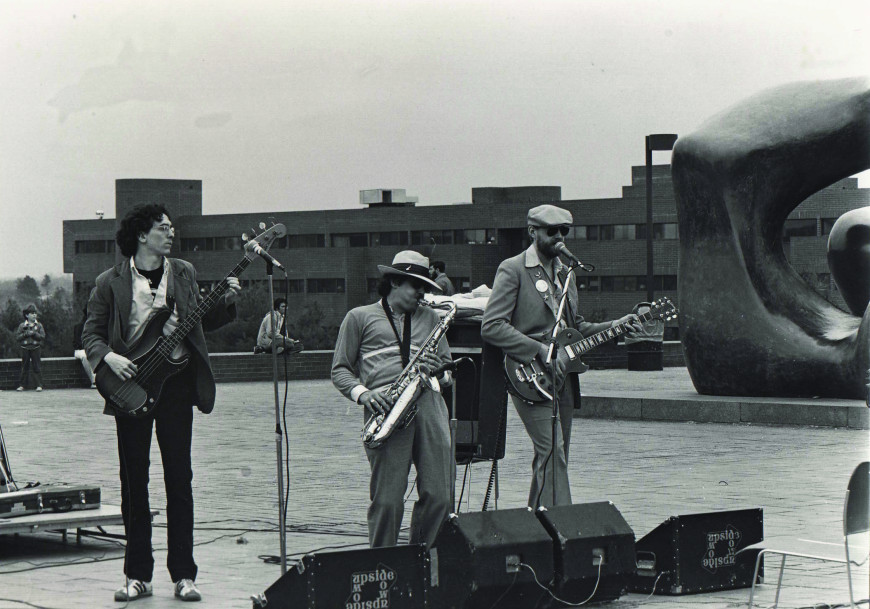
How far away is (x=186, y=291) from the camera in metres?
7.30

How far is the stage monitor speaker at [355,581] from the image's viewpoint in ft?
19.7

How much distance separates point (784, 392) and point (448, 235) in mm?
71935

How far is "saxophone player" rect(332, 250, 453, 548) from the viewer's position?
706 cm

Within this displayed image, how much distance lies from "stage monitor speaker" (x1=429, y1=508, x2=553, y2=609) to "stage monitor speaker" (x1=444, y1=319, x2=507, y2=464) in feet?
4.98

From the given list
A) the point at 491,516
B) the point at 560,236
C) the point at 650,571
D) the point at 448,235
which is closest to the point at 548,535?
the point at 491,516

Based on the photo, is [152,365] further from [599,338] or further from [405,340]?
[599,338]

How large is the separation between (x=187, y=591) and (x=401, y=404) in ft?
4.69

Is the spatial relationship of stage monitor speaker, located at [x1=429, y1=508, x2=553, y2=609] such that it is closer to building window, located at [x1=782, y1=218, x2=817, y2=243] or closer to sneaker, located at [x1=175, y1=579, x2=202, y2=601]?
sneaker, located at [x1=175, y1=579, x2=202, y2=601]

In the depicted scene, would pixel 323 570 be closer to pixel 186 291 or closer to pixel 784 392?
pixel 186 291

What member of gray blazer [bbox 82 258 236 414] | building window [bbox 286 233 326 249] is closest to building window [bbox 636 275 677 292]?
building window [bbox 286 233 326 249]

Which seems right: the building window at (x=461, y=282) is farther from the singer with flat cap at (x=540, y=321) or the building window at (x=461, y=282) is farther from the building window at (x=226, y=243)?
the singer with flat cap at (x=540, y=321)

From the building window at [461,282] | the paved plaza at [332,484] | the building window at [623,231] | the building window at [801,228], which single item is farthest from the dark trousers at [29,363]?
the building window at [623,231]

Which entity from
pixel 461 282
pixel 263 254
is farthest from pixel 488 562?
pixel 461 282

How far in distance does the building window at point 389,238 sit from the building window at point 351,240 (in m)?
0.56
